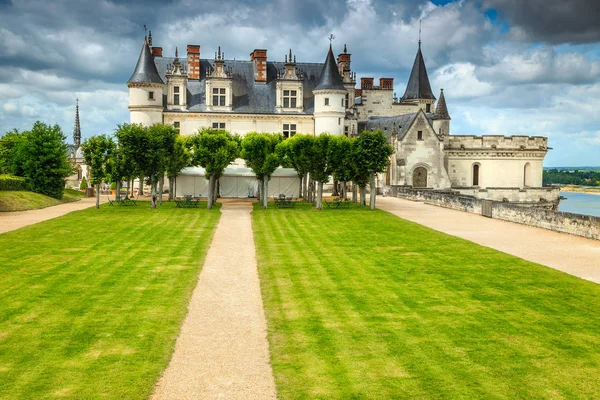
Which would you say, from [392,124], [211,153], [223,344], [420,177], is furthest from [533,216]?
[392,124]

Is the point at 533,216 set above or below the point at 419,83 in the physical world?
below

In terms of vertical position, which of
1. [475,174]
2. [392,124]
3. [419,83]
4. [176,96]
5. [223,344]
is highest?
[419,83]

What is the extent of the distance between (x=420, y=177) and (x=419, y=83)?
1478 centimetres

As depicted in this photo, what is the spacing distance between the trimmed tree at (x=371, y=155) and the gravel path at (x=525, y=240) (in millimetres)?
3228

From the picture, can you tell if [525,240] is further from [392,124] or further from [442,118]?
[442,118]

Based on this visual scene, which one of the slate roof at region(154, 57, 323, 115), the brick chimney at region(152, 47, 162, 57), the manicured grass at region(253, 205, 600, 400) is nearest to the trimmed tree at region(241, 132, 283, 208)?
the manicured grass at region(253, 205, 600, 400)

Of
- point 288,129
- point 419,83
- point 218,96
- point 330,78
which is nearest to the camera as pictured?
point 330,78

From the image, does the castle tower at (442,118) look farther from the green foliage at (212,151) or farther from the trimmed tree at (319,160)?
the green foliage at (212,151)

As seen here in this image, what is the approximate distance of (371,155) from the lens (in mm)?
34188

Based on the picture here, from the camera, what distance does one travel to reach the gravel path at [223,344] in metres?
7.84

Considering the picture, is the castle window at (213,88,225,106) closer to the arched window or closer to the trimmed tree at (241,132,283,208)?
the trimmed tree at (241,132,283,208)

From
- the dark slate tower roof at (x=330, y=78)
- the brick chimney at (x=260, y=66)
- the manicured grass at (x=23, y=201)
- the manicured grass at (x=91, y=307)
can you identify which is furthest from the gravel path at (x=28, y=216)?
the dark slate tower roof at (x=330, y=78)

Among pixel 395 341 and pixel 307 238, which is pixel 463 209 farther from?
pixel 395 341

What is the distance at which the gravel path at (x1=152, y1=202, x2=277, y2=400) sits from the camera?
7.84 m
